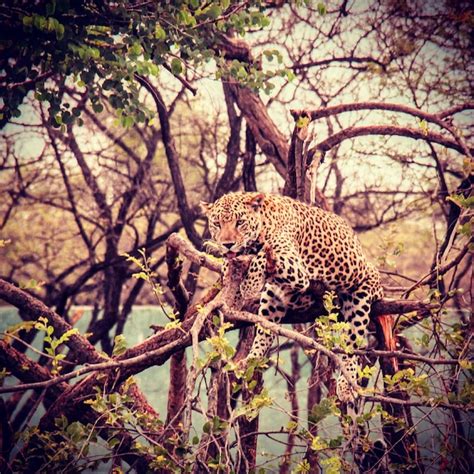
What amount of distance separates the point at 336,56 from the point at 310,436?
18.9 ft

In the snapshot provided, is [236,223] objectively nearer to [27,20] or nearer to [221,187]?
[27,20]

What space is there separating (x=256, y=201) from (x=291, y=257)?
470mm

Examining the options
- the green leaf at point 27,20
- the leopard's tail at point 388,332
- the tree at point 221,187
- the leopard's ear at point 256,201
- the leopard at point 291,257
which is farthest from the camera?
the leopard's tail at point 388,332

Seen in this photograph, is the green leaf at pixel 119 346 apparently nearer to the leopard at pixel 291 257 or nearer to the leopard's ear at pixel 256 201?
the leopard at pixel 291 257

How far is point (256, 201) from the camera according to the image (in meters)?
4.50

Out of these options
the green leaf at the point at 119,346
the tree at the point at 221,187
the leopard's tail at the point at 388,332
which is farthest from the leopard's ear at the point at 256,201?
the green leaf at the point at 119,346

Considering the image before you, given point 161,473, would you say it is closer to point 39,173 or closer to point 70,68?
point 70,68

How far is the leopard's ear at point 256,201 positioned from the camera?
449 centimetres

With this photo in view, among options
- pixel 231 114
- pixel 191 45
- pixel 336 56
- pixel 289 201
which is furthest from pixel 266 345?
pixel 336 56

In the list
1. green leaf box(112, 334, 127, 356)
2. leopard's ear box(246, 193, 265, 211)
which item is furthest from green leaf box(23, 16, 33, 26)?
green leaf box(112, 334, 127, 356)

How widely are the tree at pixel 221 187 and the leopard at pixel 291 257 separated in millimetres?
198

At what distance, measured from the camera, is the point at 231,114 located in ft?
24.8

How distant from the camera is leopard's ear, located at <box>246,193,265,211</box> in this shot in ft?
14.7

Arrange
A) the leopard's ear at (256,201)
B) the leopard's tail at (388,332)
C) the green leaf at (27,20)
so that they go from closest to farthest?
the green leaf at (27,20), the leopard's ear at (256,201), the leopard's tail at (388,332)
